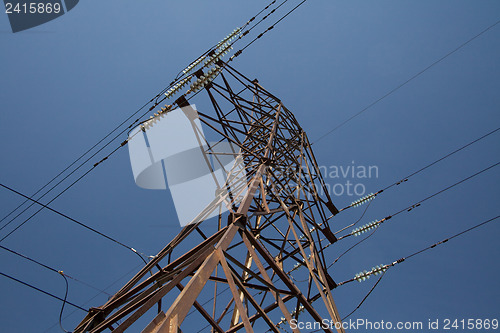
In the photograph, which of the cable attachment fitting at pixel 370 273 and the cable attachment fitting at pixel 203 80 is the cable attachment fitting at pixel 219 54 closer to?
the cable attachment fitting at pixel 203 80

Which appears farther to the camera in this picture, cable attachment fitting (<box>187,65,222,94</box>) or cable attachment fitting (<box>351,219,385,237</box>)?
cable attachment fitting (<box>351,219,385,237</box>)

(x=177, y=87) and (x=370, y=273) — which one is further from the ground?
(x=177, y=87)

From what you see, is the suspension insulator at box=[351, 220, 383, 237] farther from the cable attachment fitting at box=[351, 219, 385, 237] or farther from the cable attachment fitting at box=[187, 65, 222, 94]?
the cable attachment fitting at box=[187, 65, 222, 94]

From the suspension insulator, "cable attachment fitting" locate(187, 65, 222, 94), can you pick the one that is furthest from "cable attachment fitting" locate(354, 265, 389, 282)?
"cable attachment fitting" locate(187, 65, 222, 94)

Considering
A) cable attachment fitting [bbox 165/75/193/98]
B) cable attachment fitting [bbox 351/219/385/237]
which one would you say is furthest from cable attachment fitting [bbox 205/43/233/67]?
cable attachment fitting [bbox 351/219/385/237]

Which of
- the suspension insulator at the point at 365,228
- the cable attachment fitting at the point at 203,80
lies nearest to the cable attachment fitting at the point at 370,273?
the suspension insulator at the point at 365,228

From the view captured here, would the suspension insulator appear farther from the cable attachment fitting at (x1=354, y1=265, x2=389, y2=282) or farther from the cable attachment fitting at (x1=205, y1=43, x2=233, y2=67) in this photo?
the cable attachment fitting at (x1=205, y1=43, x2=233, y2=67)

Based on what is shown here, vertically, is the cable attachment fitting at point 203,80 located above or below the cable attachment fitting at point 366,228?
above

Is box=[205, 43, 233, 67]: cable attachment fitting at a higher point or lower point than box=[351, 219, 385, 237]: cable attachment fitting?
higher

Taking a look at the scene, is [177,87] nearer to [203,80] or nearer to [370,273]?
[203,80]

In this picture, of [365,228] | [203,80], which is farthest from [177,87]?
[365,228]

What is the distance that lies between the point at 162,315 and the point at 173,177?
1249 cm

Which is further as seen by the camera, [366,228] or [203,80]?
[366,228]

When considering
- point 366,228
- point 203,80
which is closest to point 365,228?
point 366,228
